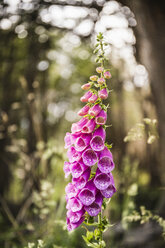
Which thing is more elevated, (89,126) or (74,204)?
(89,126)

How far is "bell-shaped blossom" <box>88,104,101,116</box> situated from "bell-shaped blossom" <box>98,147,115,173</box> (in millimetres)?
184

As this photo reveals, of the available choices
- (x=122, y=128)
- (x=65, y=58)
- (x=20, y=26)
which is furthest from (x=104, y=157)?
(x=65, y=58)

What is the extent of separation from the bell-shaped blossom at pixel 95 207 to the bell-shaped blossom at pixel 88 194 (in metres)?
0.03

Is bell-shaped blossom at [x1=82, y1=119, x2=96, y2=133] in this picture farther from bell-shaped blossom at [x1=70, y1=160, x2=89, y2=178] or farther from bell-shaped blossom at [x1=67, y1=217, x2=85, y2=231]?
bell-shaped blossom at [x1=67, y1=217, x2=85, y2=231]

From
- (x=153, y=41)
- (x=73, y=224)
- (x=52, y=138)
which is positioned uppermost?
(x=153, y=41)

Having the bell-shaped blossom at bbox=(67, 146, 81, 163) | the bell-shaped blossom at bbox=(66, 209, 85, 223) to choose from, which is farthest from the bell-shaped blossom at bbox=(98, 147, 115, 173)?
the bell-shaped blossom at bbox=(66, 209, 85, 223)

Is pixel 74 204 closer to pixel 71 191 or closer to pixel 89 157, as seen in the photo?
pixel 71 191

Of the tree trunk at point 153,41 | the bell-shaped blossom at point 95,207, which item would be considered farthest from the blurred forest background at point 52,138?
the bell-shaped blossom at point 95,207

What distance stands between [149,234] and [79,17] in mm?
3187

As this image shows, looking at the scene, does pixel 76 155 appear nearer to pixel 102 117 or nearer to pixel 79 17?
pixel 102 117

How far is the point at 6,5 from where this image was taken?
3311 millimetres

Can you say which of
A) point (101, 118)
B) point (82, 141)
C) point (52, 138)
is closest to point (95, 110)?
point (101, 118)

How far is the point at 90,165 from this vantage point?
115 cm

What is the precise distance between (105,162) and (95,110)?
0.81ft
